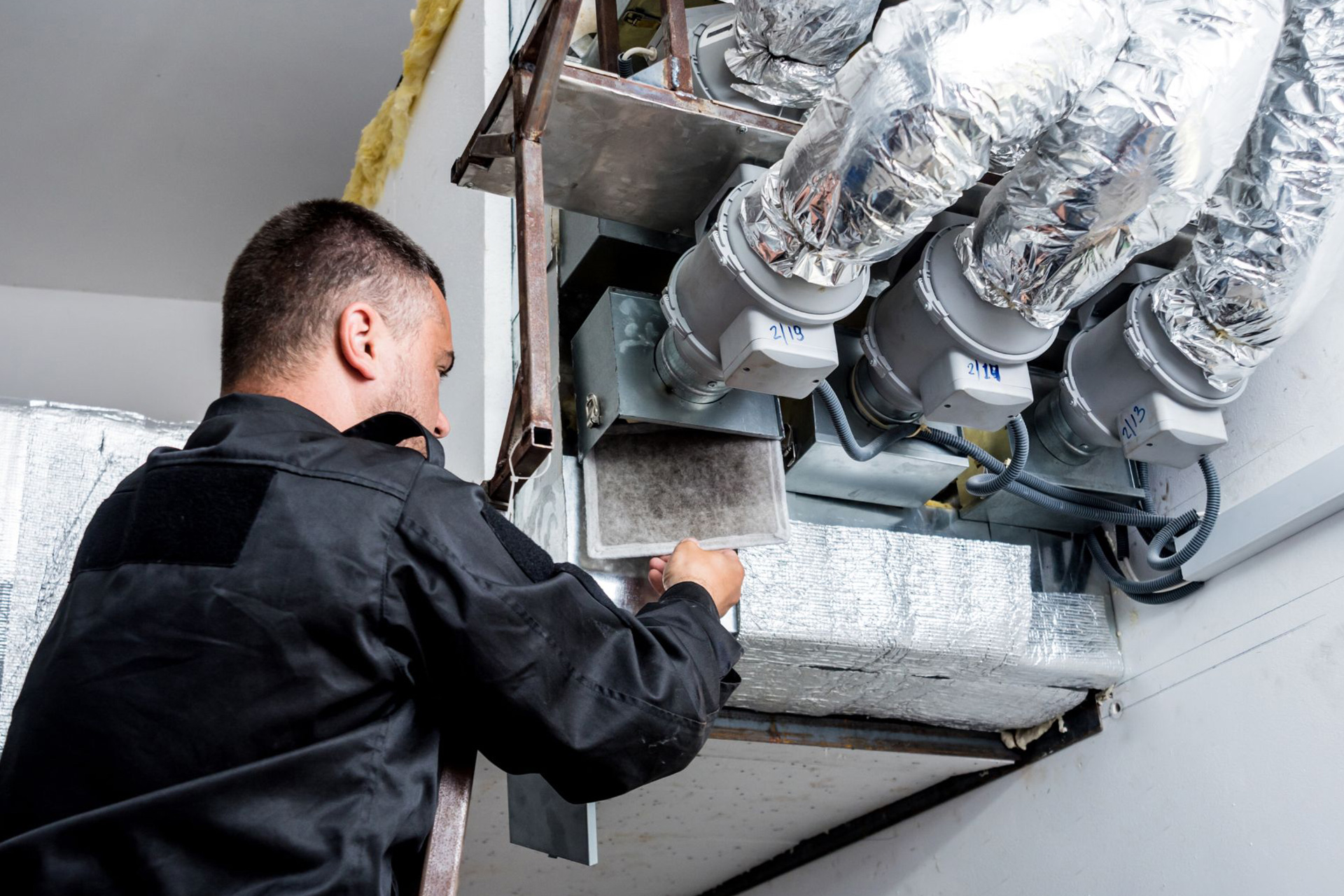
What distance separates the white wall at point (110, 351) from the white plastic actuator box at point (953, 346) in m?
2.49

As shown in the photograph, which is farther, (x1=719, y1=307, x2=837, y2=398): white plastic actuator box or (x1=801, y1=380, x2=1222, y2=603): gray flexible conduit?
(x1=801, y1=380, x2=1222, y2=603): gray flexible conduit

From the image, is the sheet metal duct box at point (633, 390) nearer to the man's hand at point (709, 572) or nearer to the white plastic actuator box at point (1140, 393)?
the man's hand at point (709, 572)

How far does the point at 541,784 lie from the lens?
1.24 m

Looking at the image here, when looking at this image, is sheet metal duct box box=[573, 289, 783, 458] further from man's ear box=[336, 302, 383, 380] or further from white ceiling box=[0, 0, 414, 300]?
white ceiling box=[0, 0, 414, 300]

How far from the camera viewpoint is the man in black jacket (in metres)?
0.72

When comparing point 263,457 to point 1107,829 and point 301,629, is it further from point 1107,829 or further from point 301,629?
point 1107,829

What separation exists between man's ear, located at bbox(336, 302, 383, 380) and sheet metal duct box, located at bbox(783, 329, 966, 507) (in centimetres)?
64

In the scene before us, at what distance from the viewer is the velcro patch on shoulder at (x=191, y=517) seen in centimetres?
77

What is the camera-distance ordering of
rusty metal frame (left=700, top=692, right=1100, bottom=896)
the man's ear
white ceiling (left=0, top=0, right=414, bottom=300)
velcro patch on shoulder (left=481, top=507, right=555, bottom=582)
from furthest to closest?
white ceiling (left=0, top=0, right=414, bottom=300), rusty metal frame (left=700, top=692, right=1100, bottom=896), the man's ear, velcro patch on shoulder (left=481, top=507, right=555, bottom=582)

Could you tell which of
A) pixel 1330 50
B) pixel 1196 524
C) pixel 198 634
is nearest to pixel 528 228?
pixel 198 634

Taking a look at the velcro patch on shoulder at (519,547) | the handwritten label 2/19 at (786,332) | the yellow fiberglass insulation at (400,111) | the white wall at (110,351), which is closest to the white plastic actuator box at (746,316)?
the handwritten label 2/19 at (786,332)

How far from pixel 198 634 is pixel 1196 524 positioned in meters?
1.21

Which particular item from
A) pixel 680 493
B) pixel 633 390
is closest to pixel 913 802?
pixel 680 493

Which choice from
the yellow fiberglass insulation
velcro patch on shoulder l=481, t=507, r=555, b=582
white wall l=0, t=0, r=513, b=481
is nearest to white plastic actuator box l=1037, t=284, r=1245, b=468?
white wall l=0, t=0, r=513, b=481
